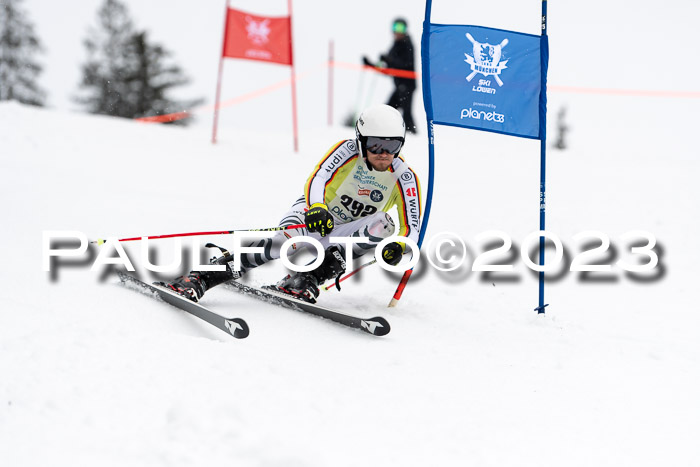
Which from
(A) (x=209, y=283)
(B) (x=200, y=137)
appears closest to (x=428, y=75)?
(A) (x=209, y=283)

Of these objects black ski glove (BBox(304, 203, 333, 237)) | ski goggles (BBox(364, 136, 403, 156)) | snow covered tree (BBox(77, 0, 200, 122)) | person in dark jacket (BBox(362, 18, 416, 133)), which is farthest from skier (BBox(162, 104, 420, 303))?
snow covered tree (BBox(77, 0, 200, 122))

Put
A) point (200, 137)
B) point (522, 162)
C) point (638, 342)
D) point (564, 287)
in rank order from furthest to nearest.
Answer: point (200, 137) → point (522, 162) → point (564, 287) → point (638, 342)

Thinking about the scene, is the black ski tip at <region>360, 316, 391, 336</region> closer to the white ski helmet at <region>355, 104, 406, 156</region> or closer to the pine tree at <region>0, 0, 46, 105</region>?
the white ski helmet at <region>355, 104, 406, 156</region>

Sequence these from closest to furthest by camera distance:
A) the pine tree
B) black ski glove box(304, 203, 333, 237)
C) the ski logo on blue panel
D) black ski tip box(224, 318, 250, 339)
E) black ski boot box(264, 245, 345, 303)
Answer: black ski tip box(224, 318, 250, 339) → black ski glove box(304, 203, 333, 237) → black ski boot box(264, 245, 345, 303) → the ski logo on blue panel → the pine tree

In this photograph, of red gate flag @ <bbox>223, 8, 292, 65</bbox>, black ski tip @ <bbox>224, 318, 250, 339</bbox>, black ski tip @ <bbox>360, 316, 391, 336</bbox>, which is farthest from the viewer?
red gate flag @ <bbox>223, 8, 292, 65</bbox>

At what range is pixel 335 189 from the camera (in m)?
4.61

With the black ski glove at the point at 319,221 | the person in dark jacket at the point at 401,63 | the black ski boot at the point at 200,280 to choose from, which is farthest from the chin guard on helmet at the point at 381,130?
the person in dark jacket at the point at 401,63

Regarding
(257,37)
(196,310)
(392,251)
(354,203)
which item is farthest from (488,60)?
(257,37)

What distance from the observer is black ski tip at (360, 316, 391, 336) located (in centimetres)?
379

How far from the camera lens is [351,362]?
3371 millimetres

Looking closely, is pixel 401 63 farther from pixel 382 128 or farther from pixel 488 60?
pixel 382 128

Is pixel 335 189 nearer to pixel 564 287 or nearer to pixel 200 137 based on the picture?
pixel 564 287

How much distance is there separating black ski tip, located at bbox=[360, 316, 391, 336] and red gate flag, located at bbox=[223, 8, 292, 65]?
8.27 metres

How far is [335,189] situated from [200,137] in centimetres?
767
